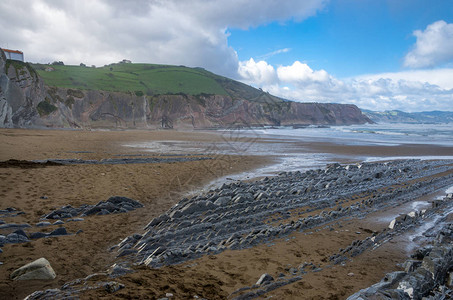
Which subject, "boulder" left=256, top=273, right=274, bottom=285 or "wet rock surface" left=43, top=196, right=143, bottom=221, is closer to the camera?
"boulder" left=256, top=273, right=274, bottom=285

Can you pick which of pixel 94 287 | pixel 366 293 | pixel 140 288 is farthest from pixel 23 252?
pixel 366 293

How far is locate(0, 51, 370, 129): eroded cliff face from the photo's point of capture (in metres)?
40.5

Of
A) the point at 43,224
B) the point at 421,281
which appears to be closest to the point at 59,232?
the point at 43,224

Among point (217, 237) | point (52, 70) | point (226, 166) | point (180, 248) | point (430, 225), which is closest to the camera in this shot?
point (180, 248)

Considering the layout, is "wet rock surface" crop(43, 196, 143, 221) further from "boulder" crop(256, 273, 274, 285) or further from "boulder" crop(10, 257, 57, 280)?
"boulder" crop(256, 273, 274, 285)

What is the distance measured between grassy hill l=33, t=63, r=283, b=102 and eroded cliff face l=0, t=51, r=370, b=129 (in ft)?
23.4

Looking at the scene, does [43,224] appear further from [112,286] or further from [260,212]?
[260,212]

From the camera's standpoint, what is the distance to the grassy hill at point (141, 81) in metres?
77.5

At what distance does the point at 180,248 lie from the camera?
5.58 meters

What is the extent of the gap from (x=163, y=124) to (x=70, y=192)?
57276mm

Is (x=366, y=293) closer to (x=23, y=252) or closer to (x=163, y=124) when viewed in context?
(x=23, y=252)

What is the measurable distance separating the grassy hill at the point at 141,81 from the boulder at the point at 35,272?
71.3 meters

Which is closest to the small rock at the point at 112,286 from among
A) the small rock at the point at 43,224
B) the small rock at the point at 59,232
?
the small rock at the point at 59,232

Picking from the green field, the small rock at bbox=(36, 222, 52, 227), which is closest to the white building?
the green field
